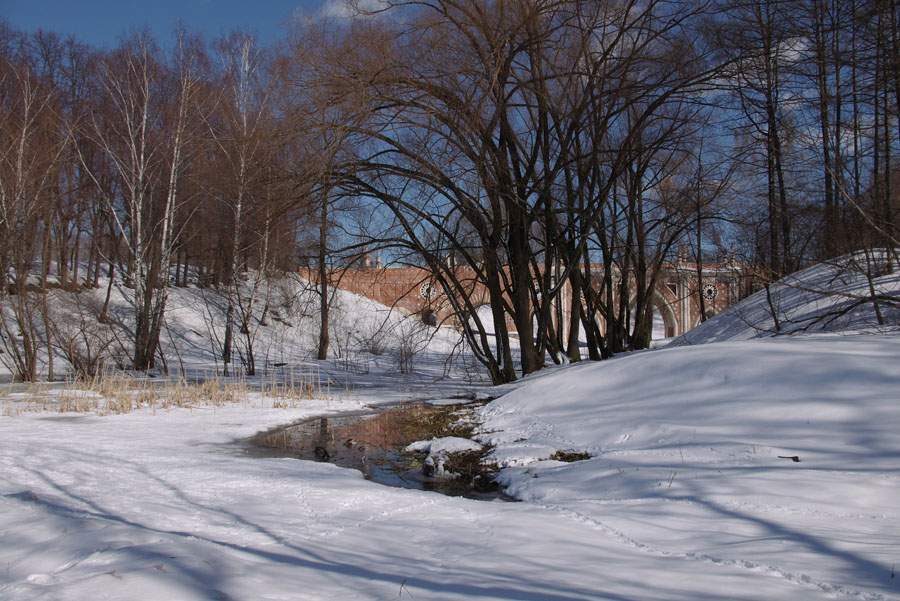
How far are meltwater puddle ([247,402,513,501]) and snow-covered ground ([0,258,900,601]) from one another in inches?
13.9

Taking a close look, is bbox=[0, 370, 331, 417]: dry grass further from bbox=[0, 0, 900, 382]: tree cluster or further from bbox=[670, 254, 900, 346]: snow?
bbox=[670, 254, 900, 346]: snow

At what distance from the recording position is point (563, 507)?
410 centimetres

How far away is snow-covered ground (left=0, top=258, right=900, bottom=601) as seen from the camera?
2.61m

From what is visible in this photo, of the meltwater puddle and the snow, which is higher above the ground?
the snow

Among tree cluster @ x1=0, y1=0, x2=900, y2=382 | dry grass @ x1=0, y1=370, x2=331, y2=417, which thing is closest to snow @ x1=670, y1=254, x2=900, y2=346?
tree cluster @ x1=0, y1=0, x2=900, y2=382

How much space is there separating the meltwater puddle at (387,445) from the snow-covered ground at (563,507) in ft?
1.16

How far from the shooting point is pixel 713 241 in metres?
15.8

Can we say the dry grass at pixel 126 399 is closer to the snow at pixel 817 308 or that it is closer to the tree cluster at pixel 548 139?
the tree cluster at pixel 548 139

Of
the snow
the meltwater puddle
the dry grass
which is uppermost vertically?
the snow

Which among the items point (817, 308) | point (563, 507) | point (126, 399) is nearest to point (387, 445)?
point (563, 507)

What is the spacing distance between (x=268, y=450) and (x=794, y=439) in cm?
497

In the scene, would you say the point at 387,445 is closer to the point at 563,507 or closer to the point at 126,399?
the point at 563,507

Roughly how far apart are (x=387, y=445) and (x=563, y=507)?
3641 mm

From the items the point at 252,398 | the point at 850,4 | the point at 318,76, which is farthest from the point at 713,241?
the point at 252,398
